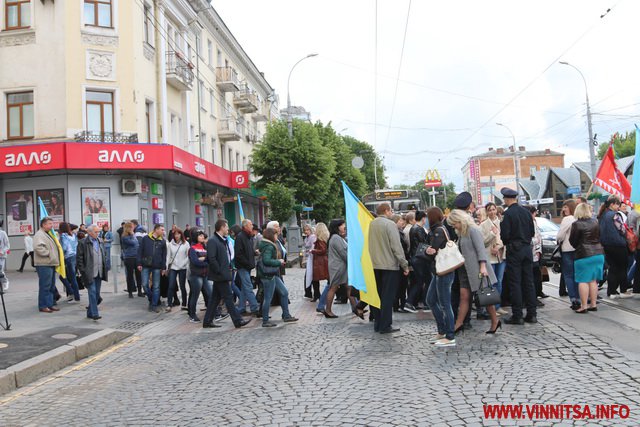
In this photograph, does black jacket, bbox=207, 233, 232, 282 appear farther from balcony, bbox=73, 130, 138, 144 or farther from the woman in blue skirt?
balcony, bbox=73, 130, 138, 144

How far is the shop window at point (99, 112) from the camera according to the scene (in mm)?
22172

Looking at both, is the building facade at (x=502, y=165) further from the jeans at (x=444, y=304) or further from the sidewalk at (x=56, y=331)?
the jeans at (x=444, y=304)

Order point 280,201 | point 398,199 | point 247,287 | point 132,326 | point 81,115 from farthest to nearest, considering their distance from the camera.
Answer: point 280,201, point 398,199, point 81,115, point 132,326, point 247,287

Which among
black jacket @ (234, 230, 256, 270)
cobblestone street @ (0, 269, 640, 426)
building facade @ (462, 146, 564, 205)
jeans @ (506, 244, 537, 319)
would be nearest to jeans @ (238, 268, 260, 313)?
black jacket @ (234, 230, 256, 270)

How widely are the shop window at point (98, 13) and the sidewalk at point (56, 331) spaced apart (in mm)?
11234

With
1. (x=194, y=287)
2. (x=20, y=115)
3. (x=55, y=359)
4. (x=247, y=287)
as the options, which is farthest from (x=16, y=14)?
(x=55, y=359)

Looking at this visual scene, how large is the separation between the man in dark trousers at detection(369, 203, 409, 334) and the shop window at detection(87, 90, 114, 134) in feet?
54.4

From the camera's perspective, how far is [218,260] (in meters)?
9.86

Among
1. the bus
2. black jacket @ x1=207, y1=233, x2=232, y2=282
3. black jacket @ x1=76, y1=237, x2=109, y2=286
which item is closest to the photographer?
black jacket @ x1=207, y1=233, x2=232, y2=282

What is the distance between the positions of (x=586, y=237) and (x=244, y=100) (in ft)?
106

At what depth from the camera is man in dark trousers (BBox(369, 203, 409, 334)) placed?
8398 millimetres

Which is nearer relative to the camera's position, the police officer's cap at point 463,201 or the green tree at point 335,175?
the police officer's cap at point 463,201

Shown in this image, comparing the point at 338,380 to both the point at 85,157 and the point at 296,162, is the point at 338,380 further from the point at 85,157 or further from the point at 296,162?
the point at 296,162

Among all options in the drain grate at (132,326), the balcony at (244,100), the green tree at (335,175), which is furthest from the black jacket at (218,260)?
the green tree at (335,175)
